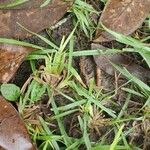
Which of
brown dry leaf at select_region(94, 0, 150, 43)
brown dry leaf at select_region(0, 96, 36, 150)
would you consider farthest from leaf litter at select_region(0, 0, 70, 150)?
brown dry leaf at select_region(94, 0, 150, 43)

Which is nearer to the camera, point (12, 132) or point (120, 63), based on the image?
point (12, 132)

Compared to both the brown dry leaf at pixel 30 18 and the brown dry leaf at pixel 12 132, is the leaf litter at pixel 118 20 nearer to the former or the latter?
the brown dry leaf at pixel 30 18

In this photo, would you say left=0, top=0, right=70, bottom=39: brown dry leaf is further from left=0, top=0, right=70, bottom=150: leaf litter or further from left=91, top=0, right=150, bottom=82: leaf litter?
left=91, top=0, right=150, bottom=82: leaf litter

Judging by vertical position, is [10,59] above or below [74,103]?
above

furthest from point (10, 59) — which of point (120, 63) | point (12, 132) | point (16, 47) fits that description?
point (120, 63)

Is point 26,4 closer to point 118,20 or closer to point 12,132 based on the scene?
point 118,20

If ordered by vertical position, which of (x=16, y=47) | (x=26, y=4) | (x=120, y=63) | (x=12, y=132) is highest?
(x=26, y=4)
